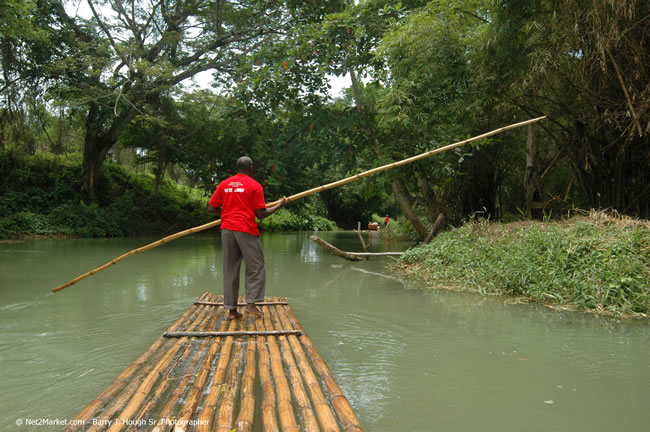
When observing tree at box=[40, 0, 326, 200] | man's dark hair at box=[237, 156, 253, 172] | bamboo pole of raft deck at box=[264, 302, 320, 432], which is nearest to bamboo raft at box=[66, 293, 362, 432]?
bamboo pole of raft deck at box=[264, 302, 320, 432]

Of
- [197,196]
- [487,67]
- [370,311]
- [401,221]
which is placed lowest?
[370,311]

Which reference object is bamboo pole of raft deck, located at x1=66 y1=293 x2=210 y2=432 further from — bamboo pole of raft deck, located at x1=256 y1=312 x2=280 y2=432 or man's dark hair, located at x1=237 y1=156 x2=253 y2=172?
man's dark hair, located at x1=237 y1=156 x2=253 y2=172

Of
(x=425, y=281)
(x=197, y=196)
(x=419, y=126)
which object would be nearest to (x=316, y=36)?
(x=419, y=126)

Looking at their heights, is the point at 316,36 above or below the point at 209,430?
above

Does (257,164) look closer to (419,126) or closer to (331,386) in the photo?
(419,126)

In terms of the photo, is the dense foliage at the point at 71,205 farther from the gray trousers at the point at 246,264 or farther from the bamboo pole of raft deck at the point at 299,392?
the bamboo pole of raft deck at the point at 299,392

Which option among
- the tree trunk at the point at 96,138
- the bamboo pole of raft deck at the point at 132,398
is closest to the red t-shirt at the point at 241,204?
the bamboo pole of raft deck at the point at 132,398

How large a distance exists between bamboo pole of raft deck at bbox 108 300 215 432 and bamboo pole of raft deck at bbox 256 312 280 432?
548 mm

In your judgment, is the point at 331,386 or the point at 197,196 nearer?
the point at 331,386

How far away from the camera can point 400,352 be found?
3.33m

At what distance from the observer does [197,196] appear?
2220cm

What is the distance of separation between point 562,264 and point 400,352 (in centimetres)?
292

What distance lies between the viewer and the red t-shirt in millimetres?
3699

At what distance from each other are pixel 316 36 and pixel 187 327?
23.6 feet
